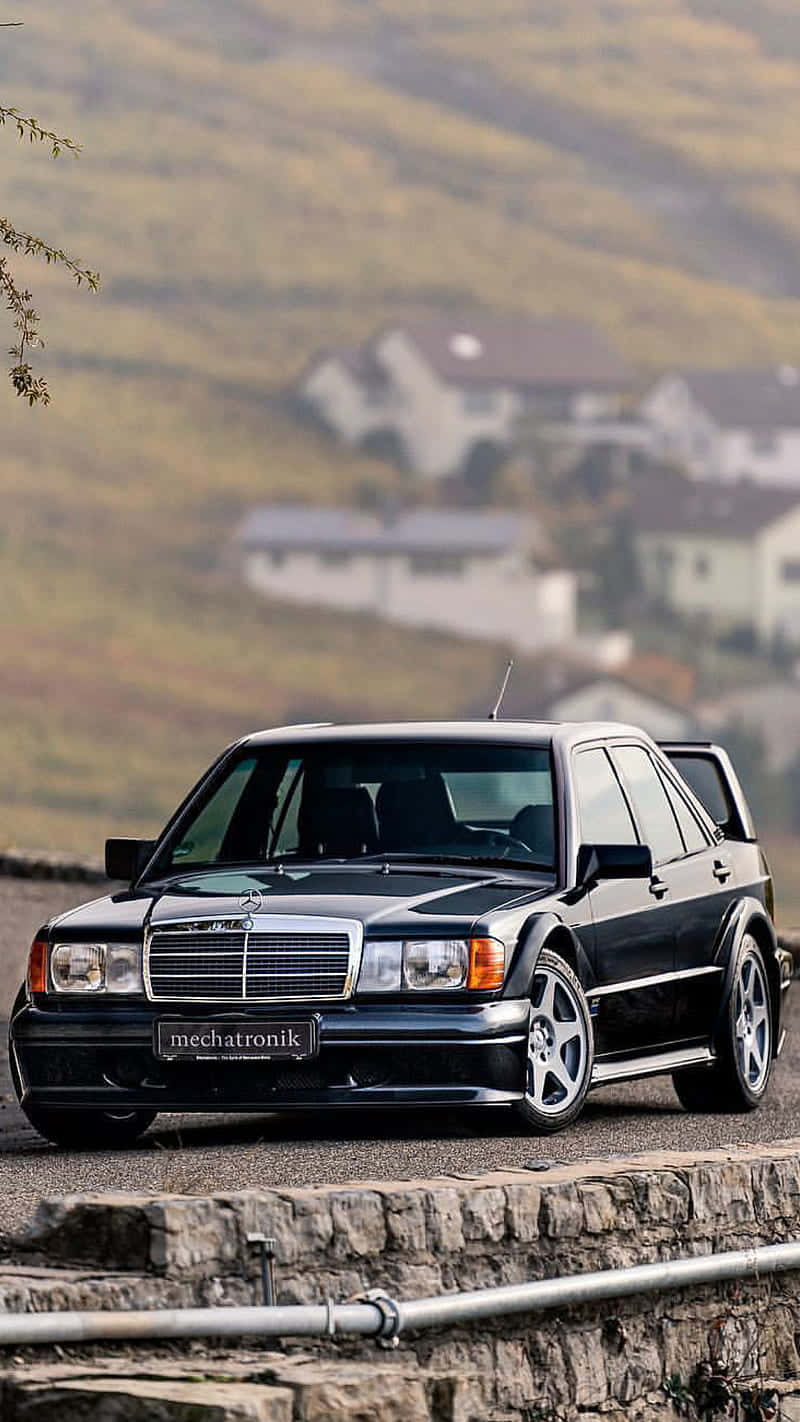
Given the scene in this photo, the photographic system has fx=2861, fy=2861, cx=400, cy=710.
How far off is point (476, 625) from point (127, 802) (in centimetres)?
3488

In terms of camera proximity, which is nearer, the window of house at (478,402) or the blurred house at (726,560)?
the blurred house at (726,560)

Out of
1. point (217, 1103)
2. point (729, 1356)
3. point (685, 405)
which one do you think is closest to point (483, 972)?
point (217, 1103)

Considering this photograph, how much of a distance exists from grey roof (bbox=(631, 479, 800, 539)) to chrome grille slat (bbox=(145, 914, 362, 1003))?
5701 inches

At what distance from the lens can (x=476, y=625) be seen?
493 ft

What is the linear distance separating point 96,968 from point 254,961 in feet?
2.07

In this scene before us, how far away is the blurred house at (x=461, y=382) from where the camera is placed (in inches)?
6339

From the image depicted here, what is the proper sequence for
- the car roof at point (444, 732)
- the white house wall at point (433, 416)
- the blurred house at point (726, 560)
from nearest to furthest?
the car roof at point (444, 732), the blurred house at point (726, 560), the white house wall at point (433, 416)

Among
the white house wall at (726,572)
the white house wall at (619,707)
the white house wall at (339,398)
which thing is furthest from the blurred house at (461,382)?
the white house wall at (619,707)

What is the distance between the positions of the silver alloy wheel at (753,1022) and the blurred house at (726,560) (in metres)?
135

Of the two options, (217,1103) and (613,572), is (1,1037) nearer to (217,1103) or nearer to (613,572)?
(217,1103)

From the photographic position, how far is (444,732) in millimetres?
12000

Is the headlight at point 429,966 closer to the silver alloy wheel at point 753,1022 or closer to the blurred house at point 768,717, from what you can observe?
the silver alloy wheel at point 753,1022

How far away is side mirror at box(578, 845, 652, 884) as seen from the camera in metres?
11.4

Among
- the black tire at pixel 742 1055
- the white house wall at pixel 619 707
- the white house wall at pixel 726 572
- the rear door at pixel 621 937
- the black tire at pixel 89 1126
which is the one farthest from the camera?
the white house wall at pixel 726 572
